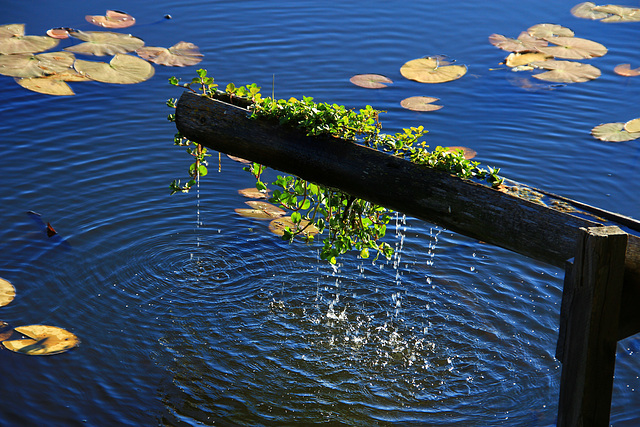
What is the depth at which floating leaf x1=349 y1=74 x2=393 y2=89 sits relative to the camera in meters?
6.94

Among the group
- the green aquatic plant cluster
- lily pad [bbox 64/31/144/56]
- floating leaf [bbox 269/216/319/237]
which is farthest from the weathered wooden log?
lily pad [bbox 64/31/144/56]

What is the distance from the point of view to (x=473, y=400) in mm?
3479

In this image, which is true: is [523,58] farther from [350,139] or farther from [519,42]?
[350,139]

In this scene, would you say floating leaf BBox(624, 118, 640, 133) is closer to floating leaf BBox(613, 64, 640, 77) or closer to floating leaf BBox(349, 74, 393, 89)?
floating leaf BBox(613, 64, 640, 77)

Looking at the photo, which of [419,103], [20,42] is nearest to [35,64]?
[20,42]

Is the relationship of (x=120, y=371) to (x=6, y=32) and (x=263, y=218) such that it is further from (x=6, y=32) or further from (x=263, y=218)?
(x=6, y=32)

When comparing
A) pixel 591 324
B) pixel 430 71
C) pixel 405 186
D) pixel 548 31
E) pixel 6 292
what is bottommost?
pixel 6 292

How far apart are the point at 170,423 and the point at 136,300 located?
3.73 feet

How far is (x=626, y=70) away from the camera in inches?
286

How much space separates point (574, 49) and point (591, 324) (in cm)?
627

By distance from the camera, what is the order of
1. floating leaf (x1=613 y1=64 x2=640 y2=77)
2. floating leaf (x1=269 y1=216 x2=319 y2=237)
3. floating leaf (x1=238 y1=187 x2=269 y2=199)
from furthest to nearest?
floating leaf (x1=613 y1=64 x2=640 y2=77) < floating leaf (x1=238 y1=187 x2=269 y2=199) < floating leaf (x1=269 y1=216 x2=319 y2=237)

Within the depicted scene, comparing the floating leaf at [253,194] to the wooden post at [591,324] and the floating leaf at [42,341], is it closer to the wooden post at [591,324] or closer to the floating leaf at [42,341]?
the floating leaf at [42,341]

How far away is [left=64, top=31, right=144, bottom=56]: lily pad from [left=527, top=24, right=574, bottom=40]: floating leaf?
4.82m

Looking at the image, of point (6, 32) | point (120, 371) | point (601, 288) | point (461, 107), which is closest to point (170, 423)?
point (120, 371)
